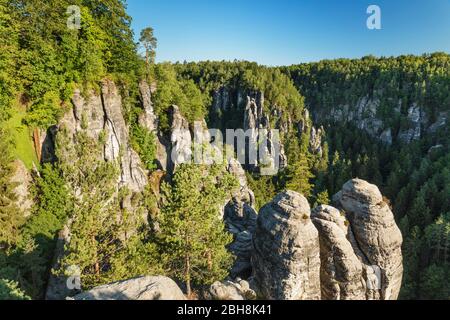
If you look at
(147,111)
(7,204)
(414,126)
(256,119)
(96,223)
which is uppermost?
(256,119)

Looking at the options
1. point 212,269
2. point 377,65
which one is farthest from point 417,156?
point 212,269

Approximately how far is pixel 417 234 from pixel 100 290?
162 feet

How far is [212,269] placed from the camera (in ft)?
57.4

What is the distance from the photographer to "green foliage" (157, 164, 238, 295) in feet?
53.8

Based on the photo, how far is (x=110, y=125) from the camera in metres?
34.7

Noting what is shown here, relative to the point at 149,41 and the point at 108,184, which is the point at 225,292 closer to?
the point at 108,184

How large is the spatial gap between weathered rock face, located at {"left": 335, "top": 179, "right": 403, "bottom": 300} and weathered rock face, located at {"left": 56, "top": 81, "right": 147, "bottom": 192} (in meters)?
22.6

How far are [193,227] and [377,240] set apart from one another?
14.4 metres

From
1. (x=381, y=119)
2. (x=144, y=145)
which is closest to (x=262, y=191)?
(x=144, y=145)

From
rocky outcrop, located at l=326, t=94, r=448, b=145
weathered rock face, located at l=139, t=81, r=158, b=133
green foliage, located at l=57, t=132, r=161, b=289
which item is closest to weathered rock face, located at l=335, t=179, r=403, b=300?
green foliage, located at l=57, t=132, r=161, b=289

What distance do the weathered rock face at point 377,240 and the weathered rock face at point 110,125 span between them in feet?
74.3
